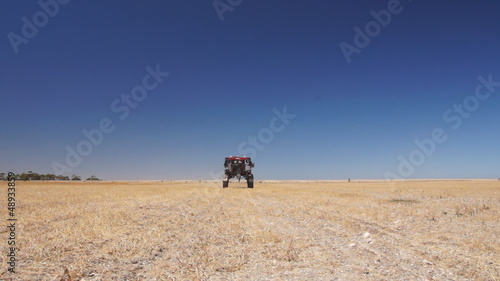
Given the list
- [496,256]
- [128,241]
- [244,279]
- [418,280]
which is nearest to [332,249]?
[418,280]

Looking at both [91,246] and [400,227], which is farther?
[400,227]

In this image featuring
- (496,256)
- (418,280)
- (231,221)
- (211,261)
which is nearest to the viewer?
(418,280)

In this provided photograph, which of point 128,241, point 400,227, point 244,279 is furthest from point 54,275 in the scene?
point 400,227

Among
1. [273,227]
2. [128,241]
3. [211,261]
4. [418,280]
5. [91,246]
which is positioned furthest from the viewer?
[273,227]

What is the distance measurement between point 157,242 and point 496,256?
8113mm

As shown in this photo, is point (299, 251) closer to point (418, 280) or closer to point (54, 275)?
point (418, 280)

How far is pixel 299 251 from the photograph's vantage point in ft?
23.8

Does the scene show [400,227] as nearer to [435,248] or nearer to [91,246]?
[435,248]

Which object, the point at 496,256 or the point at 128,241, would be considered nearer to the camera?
the point at 496,256

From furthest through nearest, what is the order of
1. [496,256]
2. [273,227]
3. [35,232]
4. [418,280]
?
[273,227] < [35,232] < [496,256] < [418,280]

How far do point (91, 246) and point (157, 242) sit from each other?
5.15 feet

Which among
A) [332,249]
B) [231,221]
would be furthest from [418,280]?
[231,221]

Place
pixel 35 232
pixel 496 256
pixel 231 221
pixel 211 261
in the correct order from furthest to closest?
1. pixel 231 221
2. pixel 35 232
3. pixel 496 256
4. pixel 211 261

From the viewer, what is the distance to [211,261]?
21.1 ft
